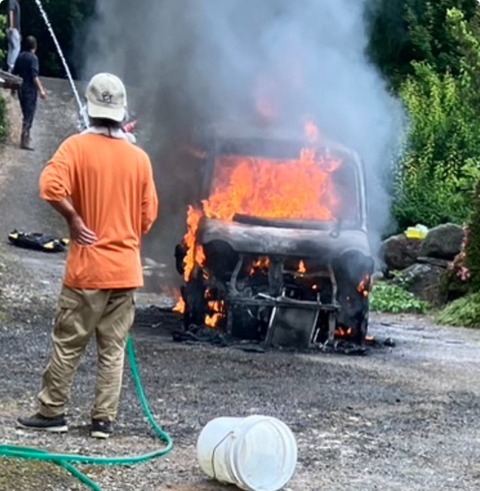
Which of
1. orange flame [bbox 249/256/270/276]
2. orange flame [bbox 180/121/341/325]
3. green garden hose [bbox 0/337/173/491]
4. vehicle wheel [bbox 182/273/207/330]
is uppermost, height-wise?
orange flame [bbox 180/121/341/325]

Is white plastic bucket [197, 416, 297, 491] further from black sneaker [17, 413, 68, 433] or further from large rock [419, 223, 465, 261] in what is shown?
large rock [419, 223, 465, 261]

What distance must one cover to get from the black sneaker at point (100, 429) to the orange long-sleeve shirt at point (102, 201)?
71 cm

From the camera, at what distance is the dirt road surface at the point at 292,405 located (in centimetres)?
616

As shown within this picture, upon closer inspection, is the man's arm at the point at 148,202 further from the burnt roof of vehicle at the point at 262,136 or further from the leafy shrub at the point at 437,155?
the leafy shrub at the point at 437,155

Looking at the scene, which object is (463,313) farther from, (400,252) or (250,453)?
(250,453)

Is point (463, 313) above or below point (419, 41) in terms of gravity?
below

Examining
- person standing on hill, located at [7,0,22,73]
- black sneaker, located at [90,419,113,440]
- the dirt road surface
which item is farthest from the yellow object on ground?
black sneaker, located at [90,419,113,440]

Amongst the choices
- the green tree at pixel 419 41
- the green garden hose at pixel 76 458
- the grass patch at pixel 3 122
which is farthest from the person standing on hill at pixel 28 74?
the green garden hose at pixel 76 458

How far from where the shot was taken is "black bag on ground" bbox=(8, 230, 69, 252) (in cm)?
1673

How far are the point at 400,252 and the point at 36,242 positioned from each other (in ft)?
18.2

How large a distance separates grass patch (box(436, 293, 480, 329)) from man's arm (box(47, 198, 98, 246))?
26.8 feet

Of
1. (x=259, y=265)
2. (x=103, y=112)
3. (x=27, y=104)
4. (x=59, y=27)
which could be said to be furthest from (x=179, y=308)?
(x=59, y=27)

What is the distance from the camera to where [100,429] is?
6.67 metres

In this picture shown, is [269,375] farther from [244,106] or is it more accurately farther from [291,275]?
[244,106]
